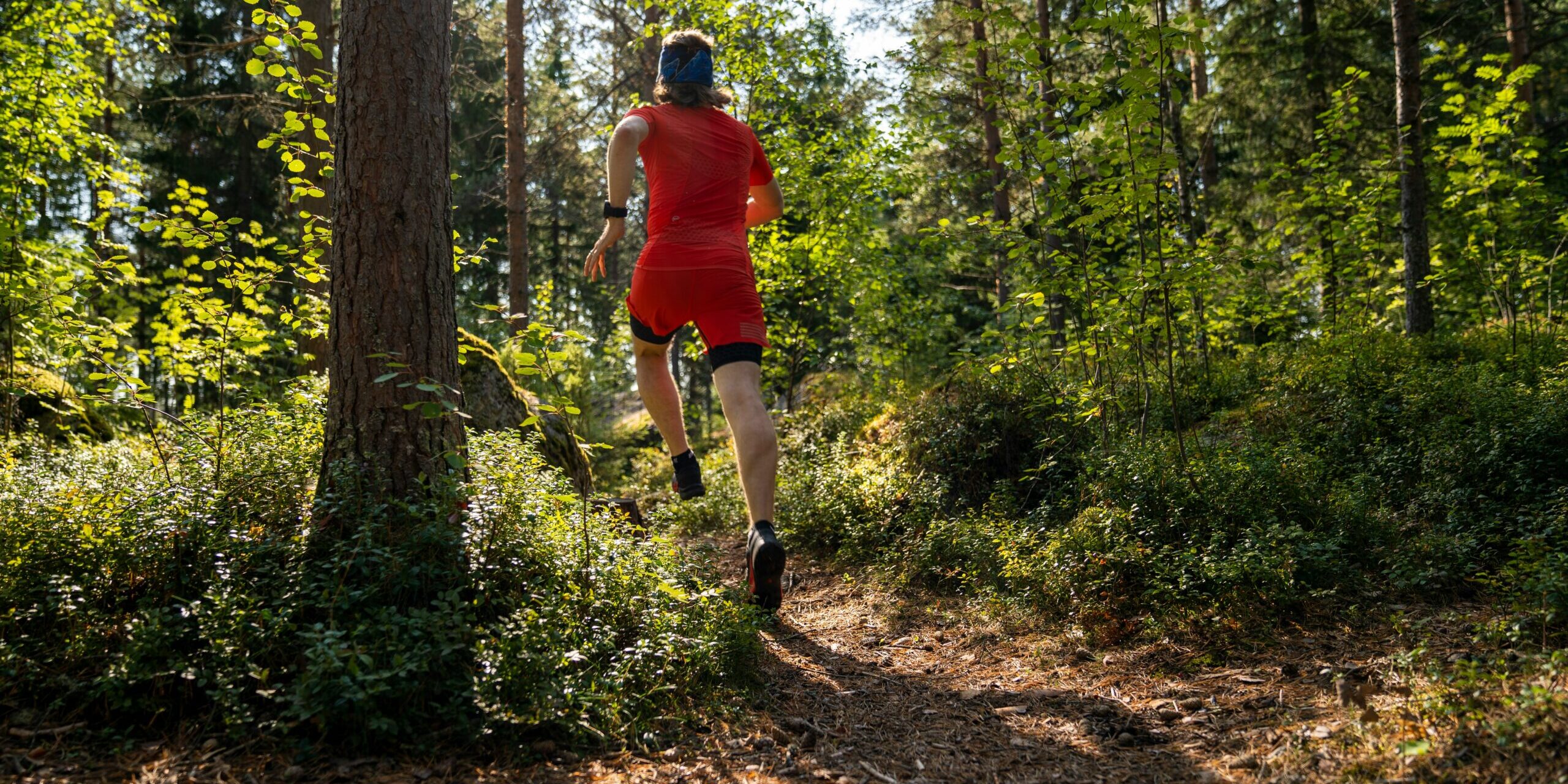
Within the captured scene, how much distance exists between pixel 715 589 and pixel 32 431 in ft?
20.1

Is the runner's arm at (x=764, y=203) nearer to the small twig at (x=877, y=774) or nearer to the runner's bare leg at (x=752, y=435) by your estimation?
the runner's bare leg at (x=752, y=435)

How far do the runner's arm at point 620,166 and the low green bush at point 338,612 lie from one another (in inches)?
40.5

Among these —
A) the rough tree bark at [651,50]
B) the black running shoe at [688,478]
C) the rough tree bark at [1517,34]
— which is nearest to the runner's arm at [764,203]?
the black running shoe at [688,478]

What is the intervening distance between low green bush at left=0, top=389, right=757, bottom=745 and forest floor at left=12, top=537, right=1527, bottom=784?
Result: 0.13 metres

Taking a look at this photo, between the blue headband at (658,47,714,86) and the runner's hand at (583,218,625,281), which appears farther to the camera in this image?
the blue headband at (658,47,714,86)

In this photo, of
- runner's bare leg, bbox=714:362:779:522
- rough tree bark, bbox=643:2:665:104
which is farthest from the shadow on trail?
rough tree bark, bbox=643:2:665:104

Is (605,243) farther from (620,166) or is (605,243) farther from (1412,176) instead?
(1412,176)

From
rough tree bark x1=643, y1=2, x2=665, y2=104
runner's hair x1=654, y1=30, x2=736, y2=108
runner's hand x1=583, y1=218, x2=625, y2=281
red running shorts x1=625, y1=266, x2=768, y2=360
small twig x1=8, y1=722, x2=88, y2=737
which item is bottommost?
small twig x1=8, y1=722, x2=88, y2=737

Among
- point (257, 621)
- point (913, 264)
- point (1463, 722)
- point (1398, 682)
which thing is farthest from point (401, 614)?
point (913, 264)

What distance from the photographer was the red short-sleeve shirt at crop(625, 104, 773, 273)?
3881mm

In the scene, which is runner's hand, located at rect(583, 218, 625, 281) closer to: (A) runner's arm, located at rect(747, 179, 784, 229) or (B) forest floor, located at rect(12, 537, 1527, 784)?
(A) runner's arm, located at rect(747, 179, 784, 229)

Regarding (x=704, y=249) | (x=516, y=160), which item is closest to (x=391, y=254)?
(x=704, y=249)

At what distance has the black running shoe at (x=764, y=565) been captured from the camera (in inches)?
143

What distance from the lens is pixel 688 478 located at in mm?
4195
